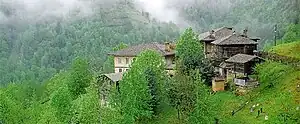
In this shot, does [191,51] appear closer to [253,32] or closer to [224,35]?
[224,35]

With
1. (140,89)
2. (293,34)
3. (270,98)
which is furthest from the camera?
(293,34)

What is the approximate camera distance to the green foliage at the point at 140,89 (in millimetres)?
61000

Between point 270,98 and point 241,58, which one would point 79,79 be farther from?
point 270,98

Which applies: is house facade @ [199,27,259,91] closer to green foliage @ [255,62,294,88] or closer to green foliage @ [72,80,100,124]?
green foliage @ [255,62,294,88]

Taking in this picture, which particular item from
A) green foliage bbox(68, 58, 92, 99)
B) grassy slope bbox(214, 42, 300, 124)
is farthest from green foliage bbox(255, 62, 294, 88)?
green foliage bbox(68, 58, 92, 99)

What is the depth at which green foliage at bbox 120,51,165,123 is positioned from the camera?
61.0 meters

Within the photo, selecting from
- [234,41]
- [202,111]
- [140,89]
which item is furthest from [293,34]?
[202,111]

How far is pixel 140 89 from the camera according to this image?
2501 inches

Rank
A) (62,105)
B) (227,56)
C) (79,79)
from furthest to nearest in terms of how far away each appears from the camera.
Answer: (79,79) → (227,56) → (62,105)

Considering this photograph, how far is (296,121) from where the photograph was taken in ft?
165

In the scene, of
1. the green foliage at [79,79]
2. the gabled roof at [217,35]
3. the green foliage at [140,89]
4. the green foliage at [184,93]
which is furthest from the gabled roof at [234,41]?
the green foliage at [79,79]

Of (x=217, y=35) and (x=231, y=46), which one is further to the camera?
(x=217, y=35)

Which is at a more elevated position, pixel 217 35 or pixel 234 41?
pixel 217 35

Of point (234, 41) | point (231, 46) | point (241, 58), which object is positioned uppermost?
point (234, 41)
